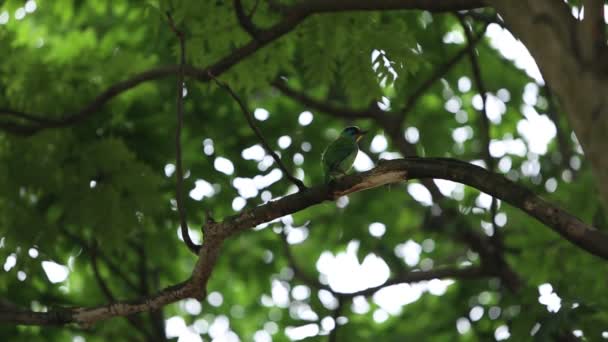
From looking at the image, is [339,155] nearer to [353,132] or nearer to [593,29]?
[353,132]

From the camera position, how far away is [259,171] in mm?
7559

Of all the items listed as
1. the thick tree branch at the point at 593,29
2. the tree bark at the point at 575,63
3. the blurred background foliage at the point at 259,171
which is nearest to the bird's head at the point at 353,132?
the blurred background foliage at the point at 259,171

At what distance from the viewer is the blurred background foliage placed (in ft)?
18.0

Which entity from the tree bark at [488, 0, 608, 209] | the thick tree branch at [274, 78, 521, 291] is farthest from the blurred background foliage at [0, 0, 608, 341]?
the tree bark at [488, 0, 608, 209]

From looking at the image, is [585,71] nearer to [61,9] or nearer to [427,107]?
[61,9]

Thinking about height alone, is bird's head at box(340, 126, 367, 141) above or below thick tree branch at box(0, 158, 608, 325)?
above

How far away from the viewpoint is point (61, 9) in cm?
749

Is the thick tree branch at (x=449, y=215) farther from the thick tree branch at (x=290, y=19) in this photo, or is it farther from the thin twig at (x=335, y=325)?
the thick tree branch at (x=290, y=19)

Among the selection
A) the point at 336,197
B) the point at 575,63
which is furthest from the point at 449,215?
the point at 575,63

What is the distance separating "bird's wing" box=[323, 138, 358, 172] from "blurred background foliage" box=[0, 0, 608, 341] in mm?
349

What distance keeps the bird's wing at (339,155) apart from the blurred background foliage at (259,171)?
0.35m

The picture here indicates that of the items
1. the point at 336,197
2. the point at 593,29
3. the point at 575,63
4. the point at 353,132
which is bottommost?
the point at 336,197

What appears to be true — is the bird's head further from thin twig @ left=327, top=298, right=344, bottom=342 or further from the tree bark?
the tree bark

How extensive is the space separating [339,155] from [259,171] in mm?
2498
